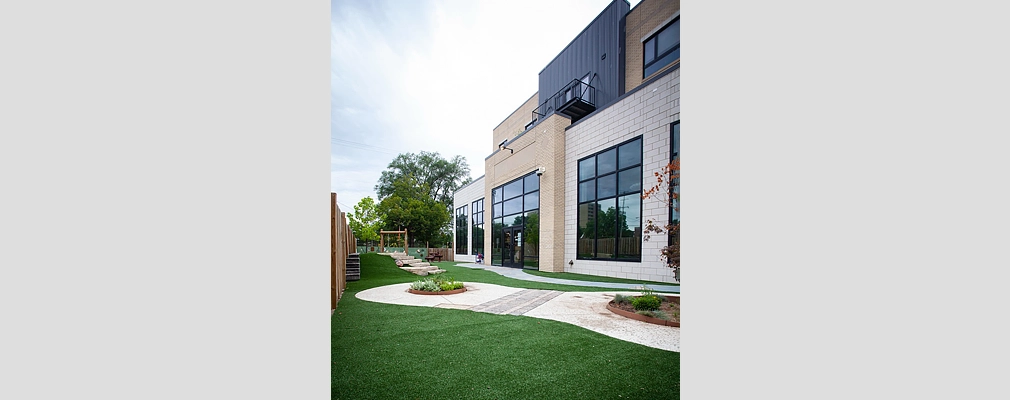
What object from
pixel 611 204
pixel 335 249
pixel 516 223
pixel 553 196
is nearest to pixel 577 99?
pixel 553 196

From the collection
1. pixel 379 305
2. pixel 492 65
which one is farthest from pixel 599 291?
pixel 492 65

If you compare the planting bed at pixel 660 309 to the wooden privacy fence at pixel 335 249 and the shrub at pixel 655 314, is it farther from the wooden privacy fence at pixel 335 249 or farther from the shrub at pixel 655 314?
the wooden privacy fence at pixel 335 249

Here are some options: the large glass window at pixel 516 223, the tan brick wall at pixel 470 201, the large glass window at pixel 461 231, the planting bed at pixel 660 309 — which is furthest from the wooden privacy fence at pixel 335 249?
the large glass window at pixel 461 231

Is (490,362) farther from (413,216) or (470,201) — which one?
(413,216)

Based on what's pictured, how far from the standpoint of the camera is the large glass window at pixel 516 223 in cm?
1324

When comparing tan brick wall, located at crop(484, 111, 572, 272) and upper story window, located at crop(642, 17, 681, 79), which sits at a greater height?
upper story window, located at crop(642, 17, 681, 79)

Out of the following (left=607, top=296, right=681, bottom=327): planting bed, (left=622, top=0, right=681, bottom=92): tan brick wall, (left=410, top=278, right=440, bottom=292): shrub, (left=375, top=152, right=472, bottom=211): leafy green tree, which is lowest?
(left=410, top=278, right=440, bottom=292): shrub

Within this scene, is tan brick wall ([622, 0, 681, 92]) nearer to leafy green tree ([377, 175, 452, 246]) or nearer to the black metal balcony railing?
the black metal balcony railing

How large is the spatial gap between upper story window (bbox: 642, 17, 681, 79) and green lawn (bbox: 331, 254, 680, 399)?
31.4ft

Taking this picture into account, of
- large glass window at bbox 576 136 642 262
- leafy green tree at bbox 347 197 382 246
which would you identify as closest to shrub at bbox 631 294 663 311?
large glass window at bbox 576 136 642 262

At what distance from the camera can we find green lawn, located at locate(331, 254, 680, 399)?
2.31m

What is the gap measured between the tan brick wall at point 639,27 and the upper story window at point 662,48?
0.20 metres

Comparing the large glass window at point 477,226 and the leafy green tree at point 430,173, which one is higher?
the leafy green tree at point 430,173

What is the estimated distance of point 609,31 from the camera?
1234cm
